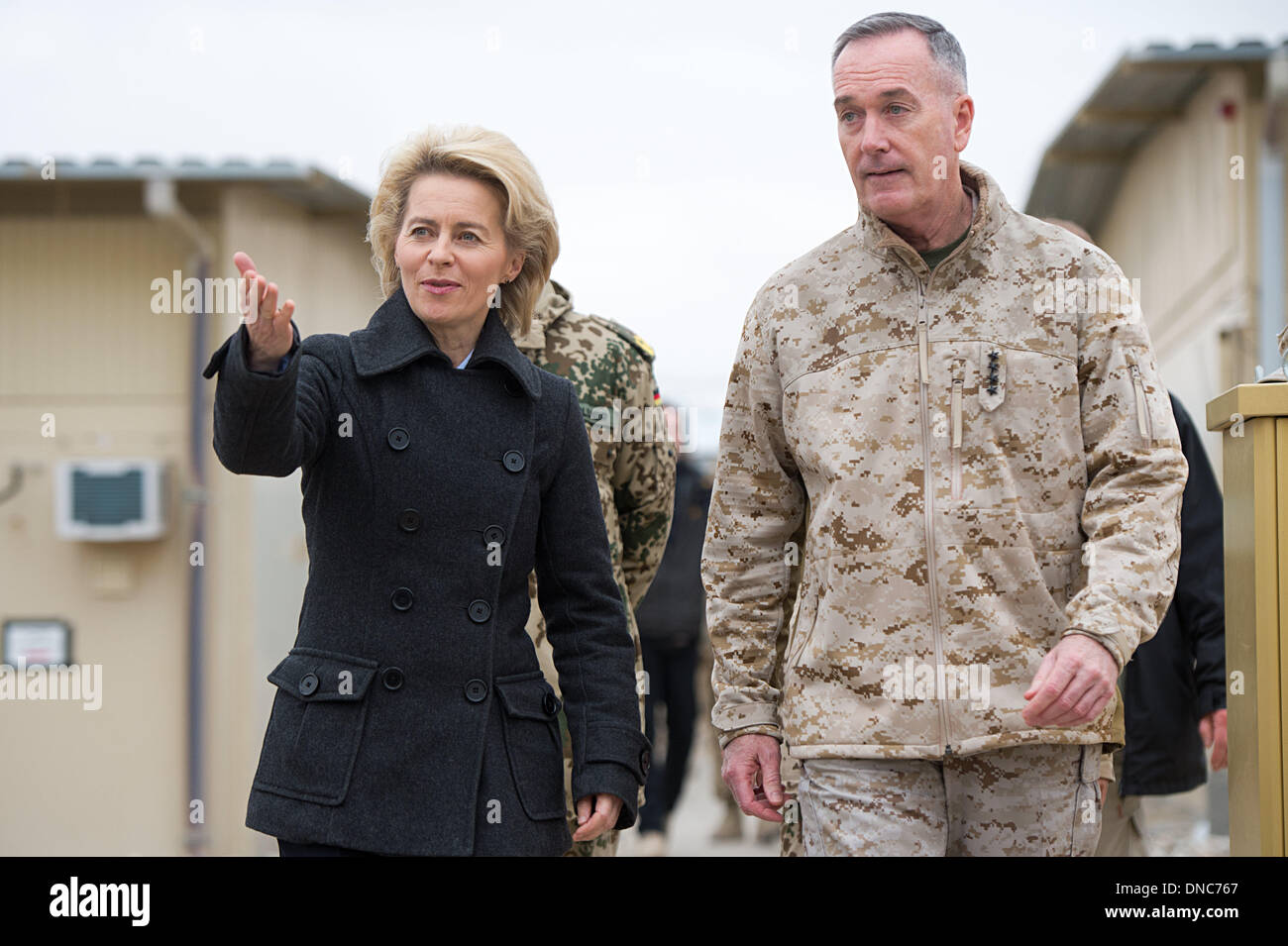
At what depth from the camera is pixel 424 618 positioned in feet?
9.42

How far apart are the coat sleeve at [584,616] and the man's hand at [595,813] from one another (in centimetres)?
5

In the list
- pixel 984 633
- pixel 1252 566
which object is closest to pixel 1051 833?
pixel 984 633

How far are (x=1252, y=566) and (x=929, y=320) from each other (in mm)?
742

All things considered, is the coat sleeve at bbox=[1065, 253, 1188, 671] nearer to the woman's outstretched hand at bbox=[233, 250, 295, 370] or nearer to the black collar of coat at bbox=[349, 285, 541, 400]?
the black collar of coat at bbox=[349, 285, 541, 400]

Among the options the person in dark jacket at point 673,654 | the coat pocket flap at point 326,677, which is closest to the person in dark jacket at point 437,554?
the coat pocket flap at point 326,677

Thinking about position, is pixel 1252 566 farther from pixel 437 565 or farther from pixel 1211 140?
pixel 1211 140

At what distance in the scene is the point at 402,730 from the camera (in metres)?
2.84

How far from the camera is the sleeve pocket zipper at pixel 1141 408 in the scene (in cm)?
302

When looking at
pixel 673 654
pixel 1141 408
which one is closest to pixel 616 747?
pixel 1141 408

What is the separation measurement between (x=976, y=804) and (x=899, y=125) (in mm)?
1273

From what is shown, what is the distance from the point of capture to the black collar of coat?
2.95 metres

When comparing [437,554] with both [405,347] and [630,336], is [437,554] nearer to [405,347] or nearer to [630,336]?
[405,347]

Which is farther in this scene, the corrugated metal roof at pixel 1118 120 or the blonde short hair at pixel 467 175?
the corrugated metal roof at pixel 1118 120

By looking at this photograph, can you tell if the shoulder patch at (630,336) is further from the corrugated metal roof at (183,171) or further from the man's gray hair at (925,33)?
the corrugated metal roof at (183,171)
